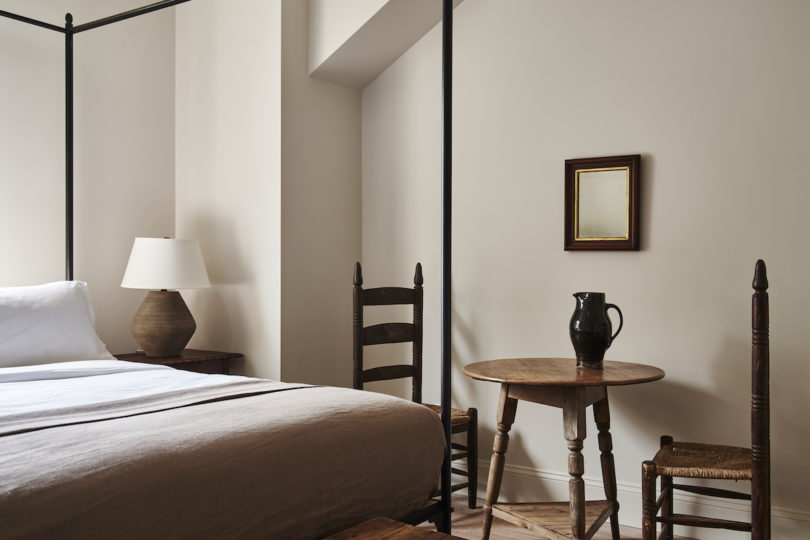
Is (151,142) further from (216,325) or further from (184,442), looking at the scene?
(184,442)

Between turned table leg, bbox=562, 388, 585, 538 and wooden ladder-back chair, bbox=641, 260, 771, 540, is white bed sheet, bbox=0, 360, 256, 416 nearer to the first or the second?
turned table leg, bbox=562, 388, 585, 538

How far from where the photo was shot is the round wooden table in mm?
2600

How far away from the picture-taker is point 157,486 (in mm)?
1317

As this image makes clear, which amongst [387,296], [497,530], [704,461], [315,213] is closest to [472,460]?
[497,530]

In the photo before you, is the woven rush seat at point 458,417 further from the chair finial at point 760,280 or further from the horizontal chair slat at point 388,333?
the chair finial at point 760,280

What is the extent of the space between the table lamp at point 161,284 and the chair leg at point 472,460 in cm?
144

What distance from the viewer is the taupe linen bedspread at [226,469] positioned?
4.02 feet

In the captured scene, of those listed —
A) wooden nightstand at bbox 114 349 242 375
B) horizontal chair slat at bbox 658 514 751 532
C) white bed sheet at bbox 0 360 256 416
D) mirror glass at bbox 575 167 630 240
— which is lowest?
horizontal chair slat at bbox 658 514 751 532

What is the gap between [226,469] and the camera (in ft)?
4.69

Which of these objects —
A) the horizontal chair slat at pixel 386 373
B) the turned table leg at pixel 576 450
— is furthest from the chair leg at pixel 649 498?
the horizontal chair slat at pixel 386 373

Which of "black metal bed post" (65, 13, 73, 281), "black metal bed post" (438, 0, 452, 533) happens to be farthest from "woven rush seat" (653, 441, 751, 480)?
"black metal bed post" (65, 13, 73, 281)

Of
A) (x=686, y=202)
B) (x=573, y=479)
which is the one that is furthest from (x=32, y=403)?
(x=686, y=202)

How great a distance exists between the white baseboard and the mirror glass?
3.62ft

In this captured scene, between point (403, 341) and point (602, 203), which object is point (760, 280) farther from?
point (403, 341)
